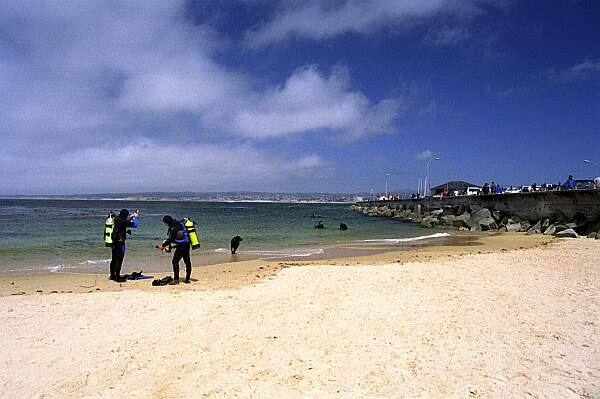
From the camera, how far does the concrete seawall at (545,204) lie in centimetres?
2511

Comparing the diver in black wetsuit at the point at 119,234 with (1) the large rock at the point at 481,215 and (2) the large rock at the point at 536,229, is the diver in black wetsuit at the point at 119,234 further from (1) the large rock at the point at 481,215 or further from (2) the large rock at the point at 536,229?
(1) the large rock at the point at 481,215

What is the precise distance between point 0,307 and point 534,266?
12.2 m

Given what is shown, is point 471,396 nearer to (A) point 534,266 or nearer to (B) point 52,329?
(B) point 52,329

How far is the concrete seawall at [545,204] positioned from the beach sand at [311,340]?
18449 mm

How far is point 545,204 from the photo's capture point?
3011cm

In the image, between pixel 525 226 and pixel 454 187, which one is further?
pixel 454 187

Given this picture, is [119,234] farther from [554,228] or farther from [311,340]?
[554,228]

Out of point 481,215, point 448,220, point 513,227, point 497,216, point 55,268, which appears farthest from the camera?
point 448,220

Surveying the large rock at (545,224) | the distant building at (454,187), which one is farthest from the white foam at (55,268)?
the distant building at (454,187)

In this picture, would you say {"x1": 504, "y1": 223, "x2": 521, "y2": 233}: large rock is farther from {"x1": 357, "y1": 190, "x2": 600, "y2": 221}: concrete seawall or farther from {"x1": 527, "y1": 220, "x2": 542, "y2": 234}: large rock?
{"x1": 527, "y1": 220, "x2": 542, "y2": 234}: large rock

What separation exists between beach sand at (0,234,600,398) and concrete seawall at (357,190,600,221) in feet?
60.5

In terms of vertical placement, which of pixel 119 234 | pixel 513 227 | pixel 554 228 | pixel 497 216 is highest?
pixel 119 234

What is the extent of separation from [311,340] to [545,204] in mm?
29412

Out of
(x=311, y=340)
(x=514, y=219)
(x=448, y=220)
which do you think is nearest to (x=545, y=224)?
(x=514, y=219)
